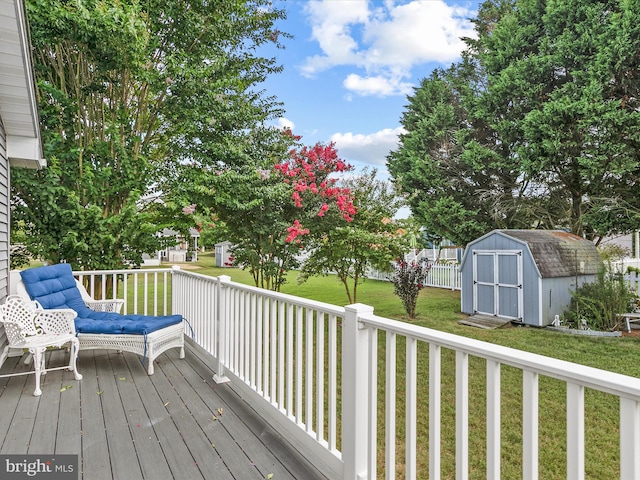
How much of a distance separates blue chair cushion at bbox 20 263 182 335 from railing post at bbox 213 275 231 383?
2.37 feet

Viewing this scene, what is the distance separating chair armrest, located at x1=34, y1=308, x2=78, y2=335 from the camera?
361 cm

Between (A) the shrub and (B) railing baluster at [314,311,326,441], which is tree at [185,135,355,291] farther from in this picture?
(B) railing baluster at [314,311,326,441]

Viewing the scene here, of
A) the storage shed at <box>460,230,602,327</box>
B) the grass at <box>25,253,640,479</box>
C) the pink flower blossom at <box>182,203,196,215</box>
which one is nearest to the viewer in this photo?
the grass at <box>25,253,640,479</box>

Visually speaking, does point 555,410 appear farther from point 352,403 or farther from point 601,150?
point 601,150

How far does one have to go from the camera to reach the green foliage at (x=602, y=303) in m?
7.67

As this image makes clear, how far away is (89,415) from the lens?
114 inches

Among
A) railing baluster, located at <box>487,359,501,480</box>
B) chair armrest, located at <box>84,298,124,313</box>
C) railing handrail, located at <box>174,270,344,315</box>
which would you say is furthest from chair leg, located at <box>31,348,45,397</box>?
railing baluster, located at <box>487,359,501,480</box>

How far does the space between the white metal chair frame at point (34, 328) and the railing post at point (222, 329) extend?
1.27 meters

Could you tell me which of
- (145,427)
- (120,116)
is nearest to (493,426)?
(145,427)

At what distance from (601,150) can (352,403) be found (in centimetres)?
1221

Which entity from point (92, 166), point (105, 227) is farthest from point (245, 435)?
point (92, 166)

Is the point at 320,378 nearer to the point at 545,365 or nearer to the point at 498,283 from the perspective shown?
the point at 545,365

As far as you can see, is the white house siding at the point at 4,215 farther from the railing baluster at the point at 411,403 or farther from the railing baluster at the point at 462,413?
the railing baluster at the point at 462,413

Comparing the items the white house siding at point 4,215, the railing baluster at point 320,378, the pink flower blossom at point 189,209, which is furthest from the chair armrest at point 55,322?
the pink flower blossom at point 189,209
